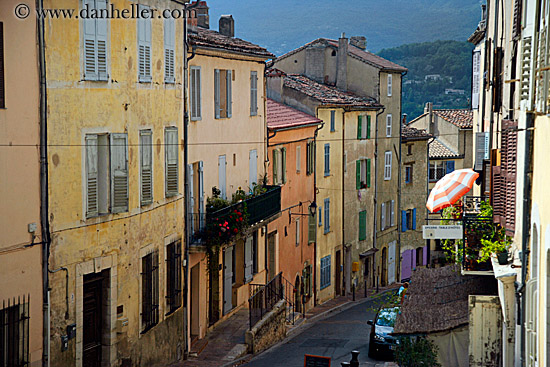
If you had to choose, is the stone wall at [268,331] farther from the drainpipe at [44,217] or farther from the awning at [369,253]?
the awning at [369,253]

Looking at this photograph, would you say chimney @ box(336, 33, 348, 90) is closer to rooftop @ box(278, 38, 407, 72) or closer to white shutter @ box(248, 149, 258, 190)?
rooftop @ box(278, 38, 407, 72)

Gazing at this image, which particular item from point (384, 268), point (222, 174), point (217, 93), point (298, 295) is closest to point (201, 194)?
point (222, 174)

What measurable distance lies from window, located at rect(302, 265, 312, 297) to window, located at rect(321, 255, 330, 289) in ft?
6.86

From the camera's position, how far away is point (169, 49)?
Result: 19766 mm

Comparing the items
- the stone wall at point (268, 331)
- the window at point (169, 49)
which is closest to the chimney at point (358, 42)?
the stone wall at point (268, 331)

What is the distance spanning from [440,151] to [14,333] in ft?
145

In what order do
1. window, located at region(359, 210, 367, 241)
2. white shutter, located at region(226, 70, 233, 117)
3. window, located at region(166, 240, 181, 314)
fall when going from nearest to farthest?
window, located at region(166, 240, 181, 314), white shutter, located at region(226, 70, 233, 117), window, located at region(359, 210, 367, 241)

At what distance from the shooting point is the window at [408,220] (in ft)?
168

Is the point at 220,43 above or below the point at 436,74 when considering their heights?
below

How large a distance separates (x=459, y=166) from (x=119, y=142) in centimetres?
4131

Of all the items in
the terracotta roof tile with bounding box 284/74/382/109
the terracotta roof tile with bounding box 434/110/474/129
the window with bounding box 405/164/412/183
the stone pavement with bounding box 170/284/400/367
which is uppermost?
the terracotta roof tile with bounding box 284/74/382/109

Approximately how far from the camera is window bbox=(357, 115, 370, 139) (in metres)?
42.6

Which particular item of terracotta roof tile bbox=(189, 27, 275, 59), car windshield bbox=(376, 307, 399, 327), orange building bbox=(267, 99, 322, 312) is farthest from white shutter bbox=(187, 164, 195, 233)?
orange building bbox=(267, 99, 322, 312)

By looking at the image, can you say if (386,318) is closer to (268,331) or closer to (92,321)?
(268,331)
